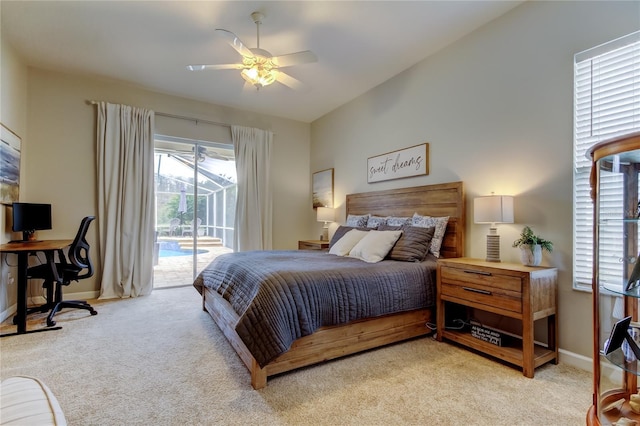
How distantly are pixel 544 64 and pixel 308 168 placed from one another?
3907 mm

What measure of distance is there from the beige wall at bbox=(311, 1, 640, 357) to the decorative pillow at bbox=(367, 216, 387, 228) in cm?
49

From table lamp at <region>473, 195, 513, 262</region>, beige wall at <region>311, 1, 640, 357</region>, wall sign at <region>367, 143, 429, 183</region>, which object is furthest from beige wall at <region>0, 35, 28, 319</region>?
table lamp at <region>473, 195, 513, 262</region>

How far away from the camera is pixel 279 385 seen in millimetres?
1916

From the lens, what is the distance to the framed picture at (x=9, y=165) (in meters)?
2.99

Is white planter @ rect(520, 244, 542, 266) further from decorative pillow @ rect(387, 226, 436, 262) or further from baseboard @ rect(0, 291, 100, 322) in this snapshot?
baseboard @ rect(0, 291, 100, 322)

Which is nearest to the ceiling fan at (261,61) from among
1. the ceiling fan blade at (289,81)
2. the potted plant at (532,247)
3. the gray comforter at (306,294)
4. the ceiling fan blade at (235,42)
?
the ceiling fan blade at (235,42)

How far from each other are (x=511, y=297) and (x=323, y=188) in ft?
11.6

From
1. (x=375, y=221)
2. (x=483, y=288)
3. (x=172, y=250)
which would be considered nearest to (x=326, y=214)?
(x=375, y=221)

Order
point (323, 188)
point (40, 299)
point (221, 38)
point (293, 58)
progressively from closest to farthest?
point (293, 58), point (221, 38), point (40, 299), point (323, 188)

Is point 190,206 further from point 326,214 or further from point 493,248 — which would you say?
point 493,248

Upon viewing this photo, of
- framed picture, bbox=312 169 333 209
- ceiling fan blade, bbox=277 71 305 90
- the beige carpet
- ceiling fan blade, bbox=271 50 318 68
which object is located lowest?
the beige carpet

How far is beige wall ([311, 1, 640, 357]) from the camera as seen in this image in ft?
7.30

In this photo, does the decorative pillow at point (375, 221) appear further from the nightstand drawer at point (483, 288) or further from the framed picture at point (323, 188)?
the framed picture at point (323, 188)

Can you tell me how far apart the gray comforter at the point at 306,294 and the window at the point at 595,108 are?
1.09 m
